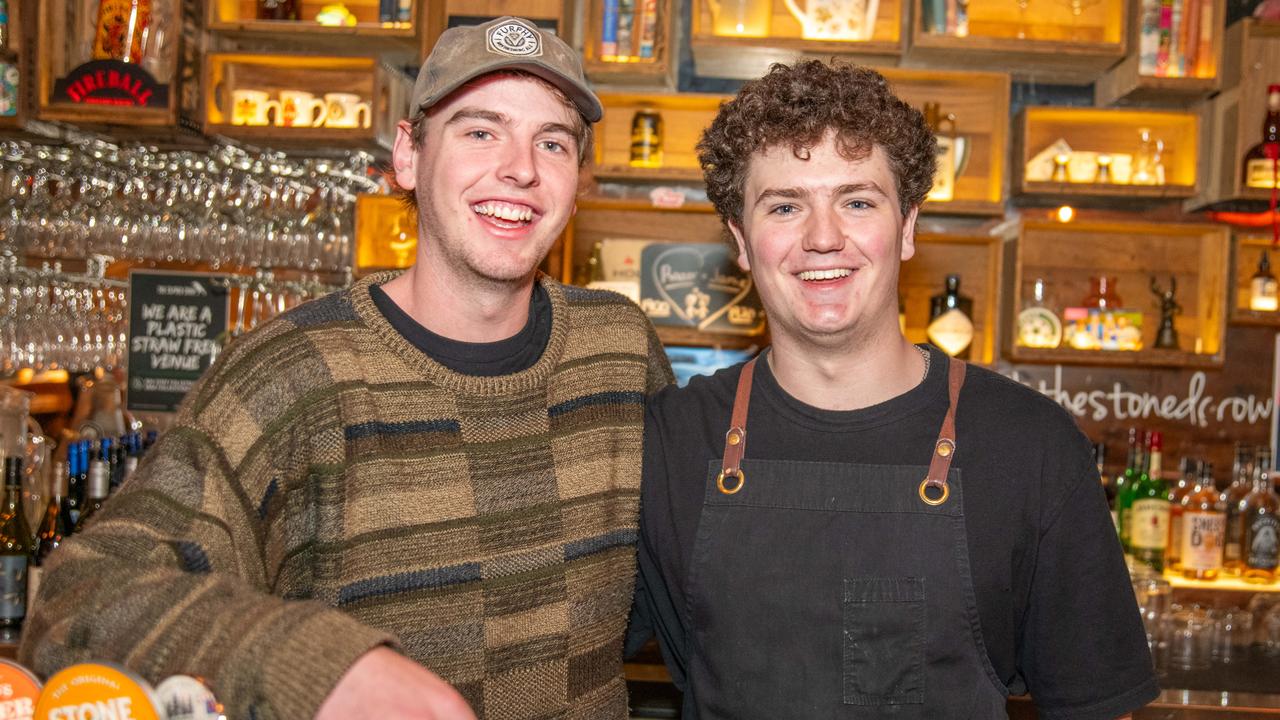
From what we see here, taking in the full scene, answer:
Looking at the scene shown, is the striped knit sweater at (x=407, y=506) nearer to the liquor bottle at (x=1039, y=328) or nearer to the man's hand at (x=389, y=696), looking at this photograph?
the man's hand at (x=389, y=696)

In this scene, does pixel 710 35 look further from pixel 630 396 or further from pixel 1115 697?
pixel 1115 697

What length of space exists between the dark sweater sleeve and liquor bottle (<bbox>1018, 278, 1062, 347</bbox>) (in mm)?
2759

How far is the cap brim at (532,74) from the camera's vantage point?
1.53 m

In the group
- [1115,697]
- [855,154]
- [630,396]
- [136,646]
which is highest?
[855,154]

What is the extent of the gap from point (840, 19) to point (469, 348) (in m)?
2.26

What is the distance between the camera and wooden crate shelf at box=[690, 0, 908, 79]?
10.7 ft

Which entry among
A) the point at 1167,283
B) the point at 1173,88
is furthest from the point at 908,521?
the point at 1167,283

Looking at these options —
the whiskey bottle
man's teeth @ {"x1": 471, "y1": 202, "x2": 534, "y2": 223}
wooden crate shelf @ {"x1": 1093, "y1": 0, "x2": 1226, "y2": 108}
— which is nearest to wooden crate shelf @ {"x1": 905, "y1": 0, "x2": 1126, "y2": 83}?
wooden crate shelf @ {"x1": 1093, "y1": 0, "x2": 1226, "y2": 108}

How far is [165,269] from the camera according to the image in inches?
153

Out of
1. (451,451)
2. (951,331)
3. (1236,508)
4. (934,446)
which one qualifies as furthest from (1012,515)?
(1236,508)

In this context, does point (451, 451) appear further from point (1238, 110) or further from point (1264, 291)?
point (1264, 291)

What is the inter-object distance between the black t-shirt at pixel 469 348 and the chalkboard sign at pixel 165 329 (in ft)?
8.04

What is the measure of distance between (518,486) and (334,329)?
0.34 meters

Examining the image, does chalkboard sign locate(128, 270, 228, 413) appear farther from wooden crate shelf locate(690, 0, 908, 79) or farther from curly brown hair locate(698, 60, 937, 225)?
curly brown hair locate(698, 60, 937, 225)
